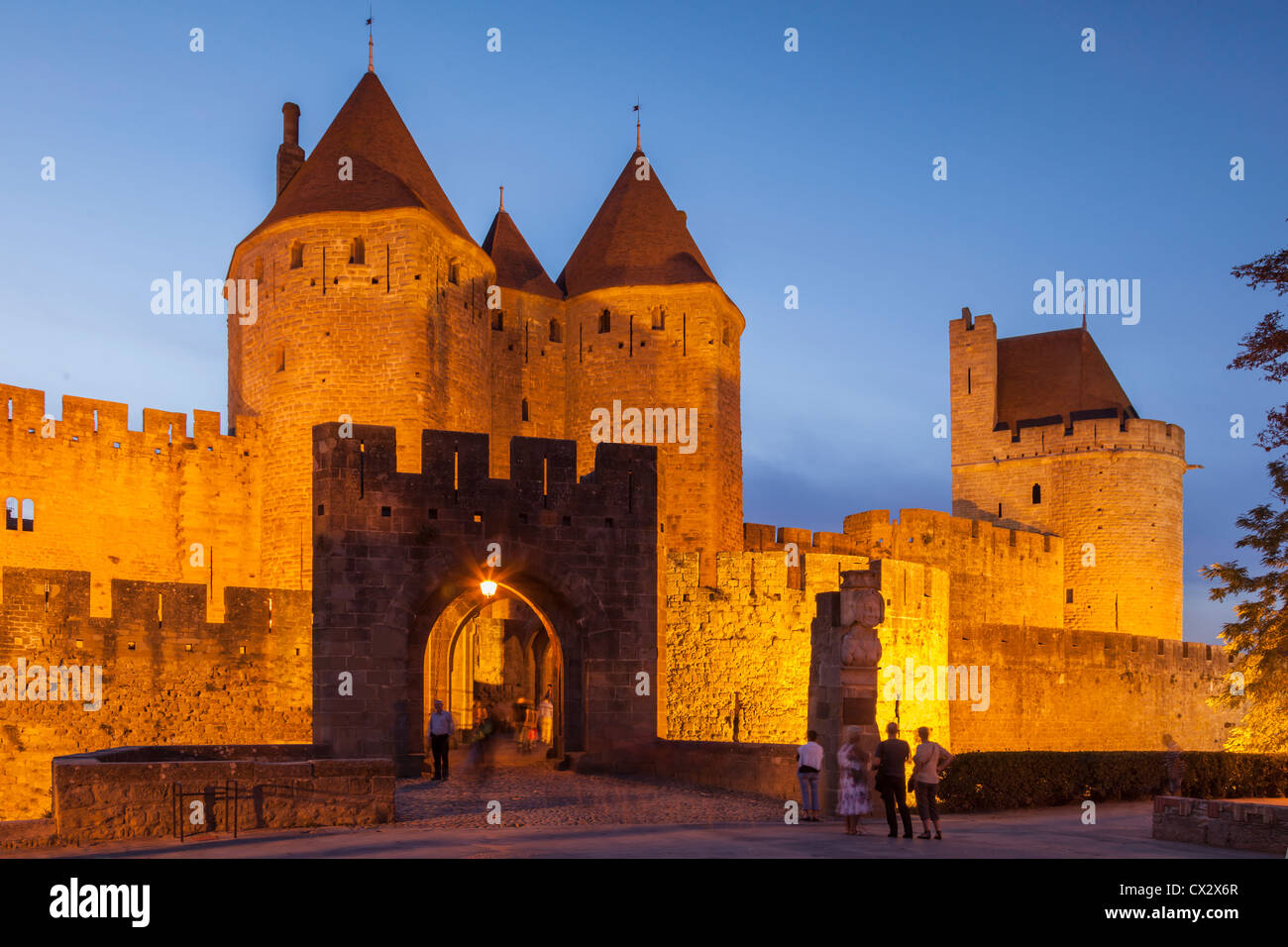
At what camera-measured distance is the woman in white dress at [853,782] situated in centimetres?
1243

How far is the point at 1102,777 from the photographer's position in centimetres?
1925

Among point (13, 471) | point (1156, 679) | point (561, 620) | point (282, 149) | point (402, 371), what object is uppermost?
point (282, 149)

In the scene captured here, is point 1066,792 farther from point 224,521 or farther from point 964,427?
point 964,427

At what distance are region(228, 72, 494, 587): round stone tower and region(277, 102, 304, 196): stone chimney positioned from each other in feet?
10.9

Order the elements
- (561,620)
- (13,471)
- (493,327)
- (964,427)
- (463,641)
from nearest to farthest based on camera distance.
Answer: (561,620) → (13,471) → (463,641) → (493,327) → (964,427)

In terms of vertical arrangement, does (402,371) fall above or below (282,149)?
below

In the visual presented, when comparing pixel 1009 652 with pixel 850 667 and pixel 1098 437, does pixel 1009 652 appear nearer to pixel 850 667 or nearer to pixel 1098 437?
pixel 1098 437

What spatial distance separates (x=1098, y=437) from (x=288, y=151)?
27.7 metres

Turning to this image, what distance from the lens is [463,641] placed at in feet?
100

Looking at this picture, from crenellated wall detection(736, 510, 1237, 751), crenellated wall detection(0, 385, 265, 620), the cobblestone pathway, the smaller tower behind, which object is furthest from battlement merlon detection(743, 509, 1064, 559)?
the cobblestone pathway

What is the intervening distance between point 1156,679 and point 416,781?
89.2 feet

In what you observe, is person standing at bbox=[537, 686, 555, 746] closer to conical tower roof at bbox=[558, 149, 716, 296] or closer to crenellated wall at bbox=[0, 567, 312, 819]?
crenellated wall at bbox=[0, 567, 312, 819]

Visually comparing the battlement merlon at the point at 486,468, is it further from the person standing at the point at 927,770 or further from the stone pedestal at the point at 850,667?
the person standing at the point at 927,770

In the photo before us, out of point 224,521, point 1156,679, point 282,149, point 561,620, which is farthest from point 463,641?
point 1156,679
